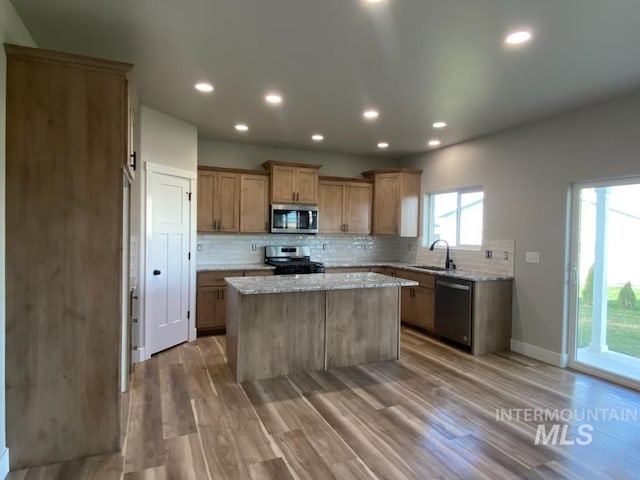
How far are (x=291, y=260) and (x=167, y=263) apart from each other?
2.08 metres

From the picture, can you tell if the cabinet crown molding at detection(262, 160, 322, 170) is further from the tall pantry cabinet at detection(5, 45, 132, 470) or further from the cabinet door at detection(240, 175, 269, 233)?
the tall pantry cabinet at detection(5, 45, 132, 470)

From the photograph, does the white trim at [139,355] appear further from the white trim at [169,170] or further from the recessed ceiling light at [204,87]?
the recessed ceiling light at [204,87]

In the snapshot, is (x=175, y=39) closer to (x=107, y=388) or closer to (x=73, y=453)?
(x=107, y=388)

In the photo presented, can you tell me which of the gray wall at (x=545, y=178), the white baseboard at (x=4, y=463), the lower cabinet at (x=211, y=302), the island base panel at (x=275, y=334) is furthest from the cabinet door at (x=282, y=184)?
the white baseboard at (x=4, y=463)

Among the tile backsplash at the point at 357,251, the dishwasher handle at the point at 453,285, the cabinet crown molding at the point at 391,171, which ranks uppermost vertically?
the cabinet crown molding at the point at 391,171

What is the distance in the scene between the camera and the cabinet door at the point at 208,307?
4922mm

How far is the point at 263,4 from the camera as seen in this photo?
2.15 m

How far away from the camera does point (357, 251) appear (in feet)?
21.9

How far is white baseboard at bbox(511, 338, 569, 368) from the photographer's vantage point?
4043 millimetres

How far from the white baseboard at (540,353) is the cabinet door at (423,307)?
40.6 inches

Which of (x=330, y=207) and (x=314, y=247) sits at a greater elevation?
(x=330, y=207)

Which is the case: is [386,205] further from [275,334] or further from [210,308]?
[275,334]

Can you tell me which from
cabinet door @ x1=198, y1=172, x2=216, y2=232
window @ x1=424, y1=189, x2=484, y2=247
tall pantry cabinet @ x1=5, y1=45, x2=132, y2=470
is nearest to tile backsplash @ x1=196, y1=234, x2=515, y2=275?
window @ x1=424, y1=189, x2=484, y2=247

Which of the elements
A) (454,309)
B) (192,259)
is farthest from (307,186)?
(454,309)
